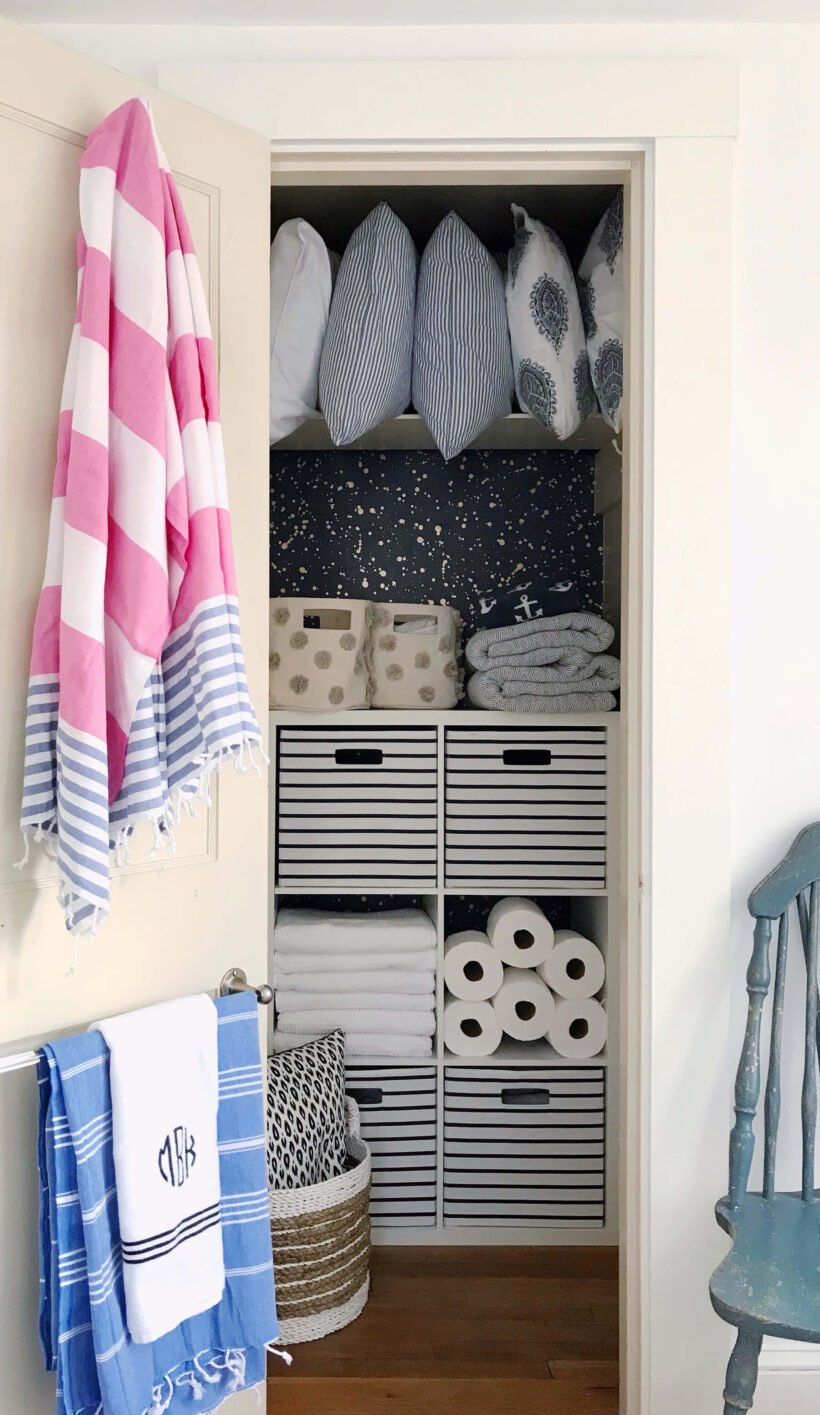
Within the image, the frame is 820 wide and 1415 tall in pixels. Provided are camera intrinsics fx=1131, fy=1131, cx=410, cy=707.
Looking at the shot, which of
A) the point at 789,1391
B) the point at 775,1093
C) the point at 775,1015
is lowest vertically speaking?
the point at 789,1391

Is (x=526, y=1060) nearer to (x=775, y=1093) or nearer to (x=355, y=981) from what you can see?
(x=355, y=981)

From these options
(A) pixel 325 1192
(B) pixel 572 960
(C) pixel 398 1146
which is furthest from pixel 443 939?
(A) pixel 325 1192

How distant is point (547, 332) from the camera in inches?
94.8

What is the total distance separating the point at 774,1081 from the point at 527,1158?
1000 mm

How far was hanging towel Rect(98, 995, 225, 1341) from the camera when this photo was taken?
137 centimetres

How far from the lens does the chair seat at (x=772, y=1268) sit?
1.43 meters

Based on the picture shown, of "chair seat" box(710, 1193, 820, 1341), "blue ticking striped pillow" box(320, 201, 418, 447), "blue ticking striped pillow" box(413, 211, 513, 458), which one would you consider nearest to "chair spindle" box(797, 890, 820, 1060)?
"chair seat" box(710, 1193, 820, 1341)

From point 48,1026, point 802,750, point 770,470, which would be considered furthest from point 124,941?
point 770,470

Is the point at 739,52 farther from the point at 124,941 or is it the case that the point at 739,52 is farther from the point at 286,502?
the point at 124,941

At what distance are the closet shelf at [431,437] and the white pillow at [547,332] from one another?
3.6 inches

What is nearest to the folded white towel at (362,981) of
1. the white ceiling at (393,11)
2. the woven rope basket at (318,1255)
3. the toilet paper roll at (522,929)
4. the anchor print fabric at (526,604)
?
the toilet paper roll at (522,929)

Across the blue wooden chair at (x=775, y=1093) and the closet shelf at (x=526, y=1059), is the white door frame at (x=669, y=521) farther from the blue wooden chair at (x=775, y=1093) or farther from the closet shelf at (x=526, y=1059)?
the closet shelf at (x=526, y=1059)

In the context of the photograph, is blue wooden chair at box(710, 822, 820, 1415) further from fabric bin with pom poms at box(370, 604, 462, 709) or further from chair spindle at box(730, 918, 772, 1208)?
fabric bin with pom poms at box(370, 604, 462, 709)

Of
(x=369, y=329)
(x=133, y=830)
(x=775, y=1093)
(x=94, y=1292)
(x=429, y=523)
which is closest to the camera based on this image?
(x=94, y=1292)
